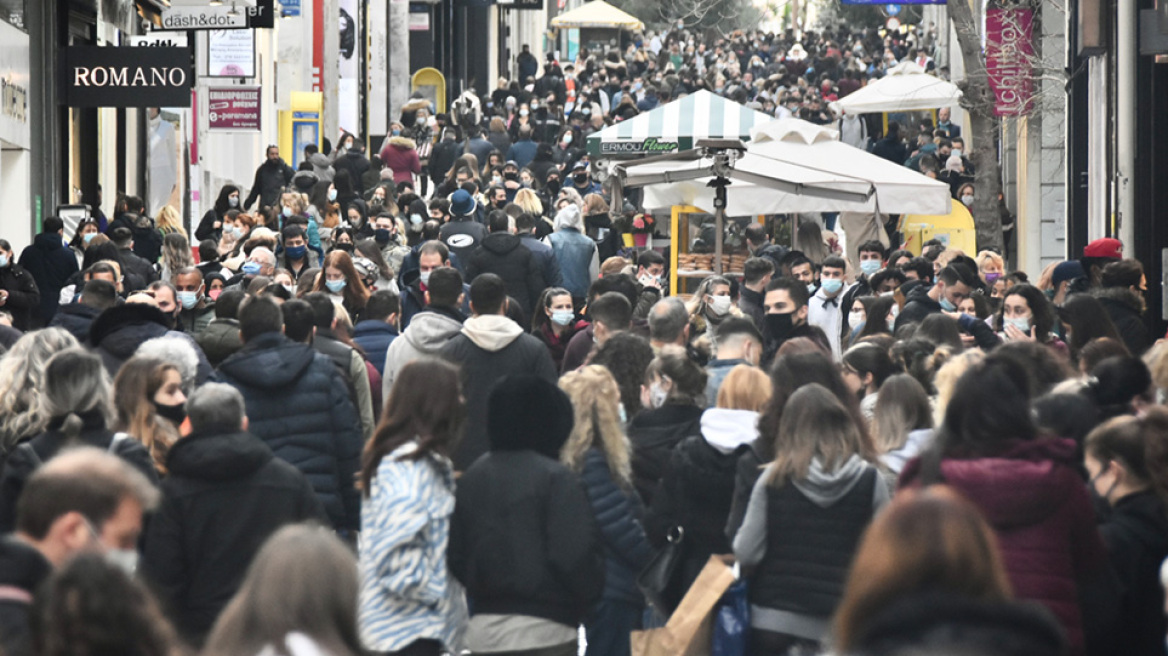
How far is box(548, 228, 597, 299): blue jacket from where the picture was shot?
17.1 metres

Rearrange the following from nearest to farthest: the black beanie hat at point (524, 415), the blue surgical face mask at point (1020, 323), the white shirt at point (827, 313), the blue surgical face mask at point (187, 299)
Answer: the black beanie hat at point (524, 415) < the blue surgical face mask at point (1020, 323) < the blue surgical face mask at point (187, 299) < the white shirt at point (827, 313)

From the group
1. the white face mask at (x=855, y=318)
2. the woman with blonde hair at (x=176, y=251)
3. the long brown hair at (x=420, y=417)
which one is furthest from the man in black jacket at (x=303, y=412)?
the woman with blonde hair at (x=176, y=251)

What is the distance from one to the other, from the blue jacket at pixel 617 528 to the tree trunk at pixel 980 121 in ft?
47.4

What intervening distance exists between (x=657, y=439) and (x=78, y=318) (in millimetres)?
3936

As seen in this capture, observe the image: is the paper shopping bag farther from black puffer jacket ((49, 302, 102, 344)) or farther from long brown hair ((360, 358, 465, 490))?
black puffer jacket ((49, 302, 102, 344))

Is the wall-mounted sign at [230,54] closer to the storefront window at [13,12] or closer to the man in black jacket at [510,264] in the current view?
the storefront window at [13,12]

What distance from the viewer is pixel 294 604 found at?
3.65 m

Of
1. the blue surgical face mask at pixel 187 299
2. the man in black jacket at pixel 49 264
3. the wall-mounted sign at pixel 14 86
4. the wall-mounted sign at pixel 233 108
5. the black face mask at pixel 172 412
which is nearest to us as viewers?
the black face mask at pixel 172 412

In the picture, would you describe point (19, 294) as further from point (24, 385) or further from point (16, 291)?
point (24, 385)

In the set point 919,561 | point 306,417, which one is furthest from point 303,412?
point 919,561

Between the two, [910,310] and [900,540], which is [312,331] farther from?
[900,540]

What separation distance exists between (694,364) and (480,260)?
7.33 meters

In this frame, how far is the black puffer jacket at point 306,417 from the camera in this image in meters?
7.75

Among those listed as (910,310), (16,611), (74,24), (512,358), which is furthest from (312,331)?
(74,24)
